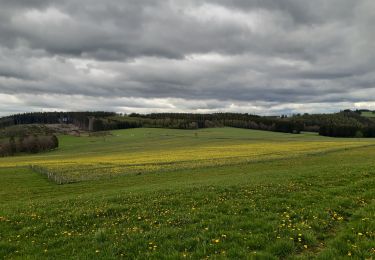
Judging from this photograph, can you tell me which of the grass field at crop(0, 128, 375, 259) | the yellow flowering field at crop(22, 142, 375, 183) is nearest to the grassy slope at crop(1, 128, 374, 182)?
the yellow flowering field at crop(22, 142, 375, 183)

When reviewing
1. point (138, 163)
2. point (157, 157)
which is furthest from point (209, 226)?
point (157, 157)

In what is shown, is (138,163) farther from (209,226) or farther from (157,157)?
(209,226)

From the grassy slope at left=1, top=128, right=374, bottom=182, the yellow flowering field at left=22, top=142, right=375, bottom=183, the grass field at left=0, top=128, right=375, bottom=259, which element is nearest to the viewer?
the grass field at left=0, top=128, right=375, bottom=259

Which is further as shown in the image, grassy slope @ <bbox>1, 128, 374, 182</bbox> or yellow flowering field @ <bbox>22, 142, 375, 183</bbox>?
grassy slope @ <bbox>1, 128, 374, 182</bbox>

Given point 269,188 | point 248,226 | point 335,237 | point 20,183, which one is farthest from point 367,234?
point 20,183

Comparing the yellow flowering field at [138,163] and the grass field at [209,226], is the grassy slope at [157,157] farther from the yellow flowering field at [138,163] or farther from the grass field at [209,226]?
the grass field at [209,226]

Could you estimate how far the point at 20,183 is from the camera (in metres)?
33.6

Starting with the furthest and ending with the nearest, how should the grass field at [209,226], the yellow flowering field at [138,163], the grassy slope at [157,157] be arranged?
the grassy slope at [157,157], the yellow flowering field at [138,163], the grass field at [209,226]

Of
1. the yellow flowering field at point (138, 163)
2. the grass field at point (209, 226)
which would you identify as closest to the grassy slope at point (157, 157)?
the yellow flowering field at point (138, 163)

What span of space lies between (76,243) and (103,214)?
3.32 metres

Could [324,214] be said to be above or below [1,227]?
above

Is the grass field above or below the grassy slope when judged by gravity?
above

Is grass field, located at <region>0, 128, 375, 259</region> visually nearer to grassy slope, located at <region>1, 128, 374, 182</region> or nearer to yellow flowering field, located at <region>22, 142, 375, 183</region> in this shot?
yellow flowering field, located at <region>22, 142, 375, 183</region>

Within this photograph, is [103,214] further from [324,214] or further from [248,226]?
[324,214]
